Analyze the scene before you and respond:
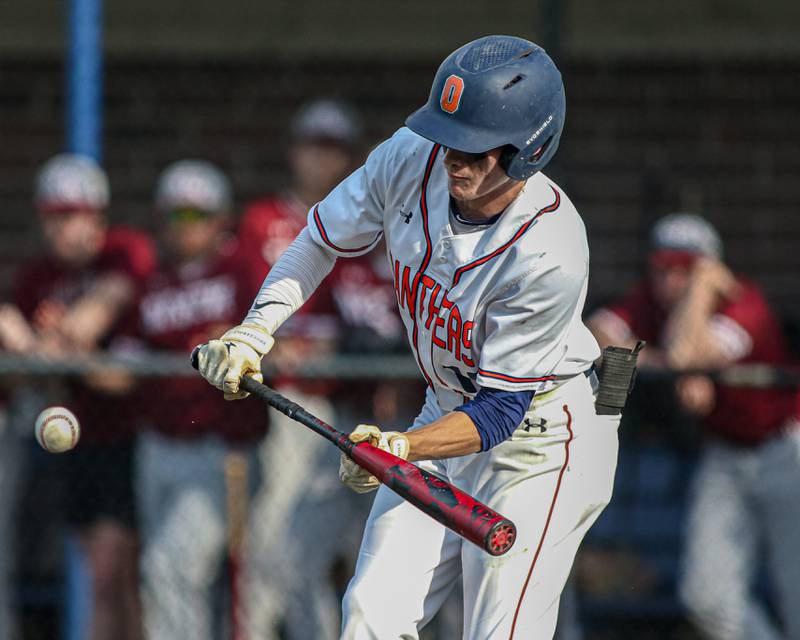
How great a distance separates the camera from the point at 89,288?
5.39m

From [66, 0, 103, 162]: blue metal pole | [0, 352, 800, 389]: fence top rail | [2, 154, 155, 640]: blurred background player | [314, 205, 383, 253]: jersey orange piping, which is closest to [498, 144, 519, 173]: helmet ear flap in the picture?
[314, 205, 383, 253]: jersey orange piping

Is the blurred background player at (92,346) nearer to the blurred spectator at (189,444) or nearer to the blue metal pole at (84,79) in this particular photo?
the blurred spectator at (189,444)

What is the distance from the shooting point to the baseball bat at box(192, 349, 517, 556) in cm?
292

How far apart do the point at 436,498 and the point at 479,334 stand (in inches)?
21.5

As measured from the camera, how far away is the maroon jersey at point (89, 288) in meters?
5.32

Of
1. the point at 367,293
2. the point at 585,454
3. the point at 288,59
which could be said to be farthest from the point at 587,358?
the point at 288,59

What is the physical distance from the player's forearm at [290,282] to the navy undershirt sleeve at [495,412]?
532mm

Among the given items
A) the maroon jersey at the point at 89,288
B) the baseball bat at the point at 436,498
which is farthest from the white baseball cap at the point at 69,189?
the baseball bat at the point at 436,498

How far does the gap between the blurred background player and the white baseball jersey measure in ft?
6.66

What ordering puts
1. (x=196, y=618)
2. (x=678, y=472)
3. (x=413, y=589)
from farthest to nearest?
(x=678, y=472), (x=196, y=618), (x=413, y=589)

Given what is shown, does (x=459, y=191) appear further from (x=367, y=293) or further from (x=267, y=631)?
(x=267, y=631)

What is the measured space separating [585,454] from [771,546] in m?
2.02

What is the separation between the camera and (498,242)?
3293mm

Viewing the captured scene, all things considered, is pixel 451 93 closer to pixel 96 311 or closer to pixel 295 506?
pixel 295 506
